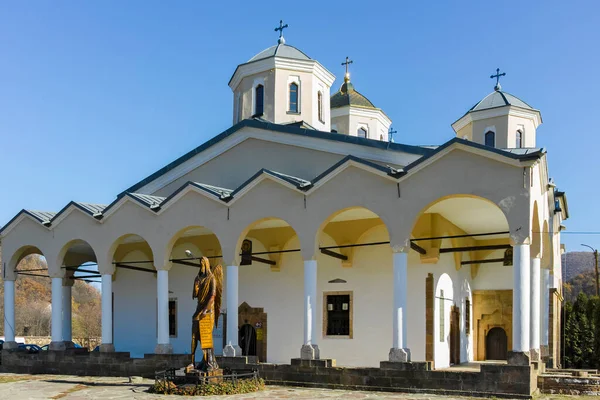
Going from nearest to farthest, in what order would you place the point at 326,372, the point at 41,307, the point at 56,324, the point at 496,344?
the point at 326,372 < the point at 56,324 < the point at 496,344 < the point at 41,307

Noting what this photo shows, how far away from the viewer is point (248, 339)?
20.5 m

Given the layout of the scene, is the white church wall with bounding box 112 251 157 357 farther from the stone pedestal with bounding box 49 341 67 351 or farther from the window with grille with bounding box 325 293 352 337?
the window with grille with bounding box 325 293 352 337

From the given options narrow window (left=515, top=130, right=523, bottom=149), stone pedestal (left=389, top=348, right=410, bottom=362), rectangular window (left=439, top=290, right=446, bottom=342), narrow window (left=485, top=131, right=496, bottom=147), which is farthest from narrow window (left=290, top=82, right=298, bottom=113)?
stone pedestal (left=389, top=348, right=410, bottom=362)

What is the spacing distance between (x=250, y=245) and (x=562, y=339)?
13.3 m

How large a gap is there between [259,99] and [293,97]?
1.15m

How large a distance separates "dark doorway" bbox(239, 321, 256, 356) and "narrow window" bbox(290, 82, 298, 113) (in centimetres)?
707

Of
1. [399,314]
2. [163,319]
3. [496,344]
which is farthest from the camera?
[496,344]

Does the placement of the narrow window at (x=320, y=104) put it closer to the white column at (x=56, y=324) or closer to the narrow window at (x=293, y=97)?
the narrow window at (x=293, y=97)

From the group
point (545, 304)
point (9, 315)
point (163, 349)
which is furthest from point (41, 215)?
point (545, 304)

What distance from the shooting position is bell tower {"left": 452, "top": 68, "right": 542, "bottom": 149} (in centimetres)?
2491

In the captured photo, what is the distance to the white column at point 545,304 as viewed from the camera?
743 inches

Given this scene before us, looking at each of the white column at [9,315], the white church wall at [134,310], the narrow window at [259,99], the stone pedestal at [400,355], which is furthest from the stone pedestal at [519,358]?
the white column at [9,315]

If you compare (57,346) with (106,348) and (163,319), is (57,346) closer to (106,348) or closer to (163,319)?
(106,348)

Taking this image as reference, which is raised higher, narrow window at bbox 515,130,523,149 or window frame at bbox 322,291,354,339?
narrow window at bbox 515,130,523,149
